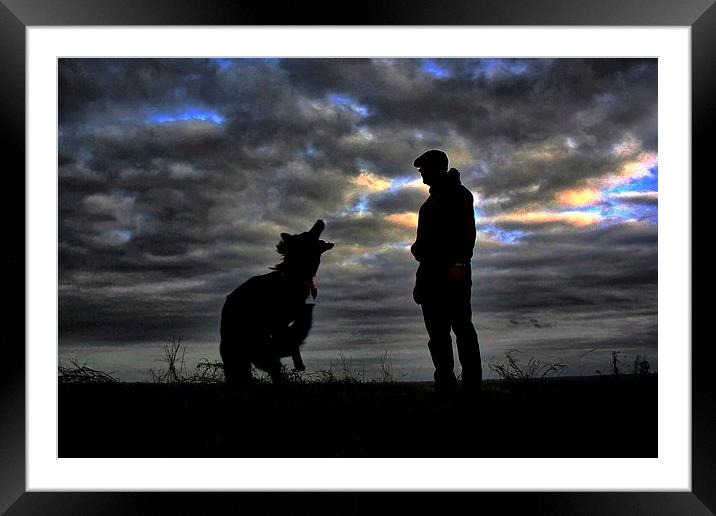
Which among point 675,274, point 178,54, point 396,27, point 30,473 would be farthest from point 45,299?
point 675,274

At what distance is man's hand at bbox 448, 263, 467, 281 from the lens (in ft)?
14.6

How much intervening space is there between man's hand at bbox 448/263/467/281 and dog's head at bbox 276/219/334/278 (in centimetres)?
90

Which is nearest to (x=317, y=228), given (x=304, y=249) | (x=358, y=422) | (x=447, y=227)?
(x=304, y=249)

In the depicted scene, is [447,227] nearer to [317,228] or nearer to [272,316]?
[317,228]

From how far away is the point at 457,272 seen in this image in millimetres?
4469

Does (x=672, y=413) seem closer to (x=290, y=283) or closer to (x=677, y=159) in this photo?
(x=677, y=159)

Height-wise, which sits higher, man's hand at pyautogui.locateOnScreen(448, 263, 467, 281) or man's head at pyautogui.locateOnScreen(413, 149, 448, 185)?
man's head at pyautogui.locateOnScreen(413, 149, 448, 185)

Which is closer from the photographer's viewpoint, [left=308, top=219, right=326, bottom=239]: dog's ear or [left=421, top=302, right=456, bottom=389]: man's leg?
[left=421, top=302, right=456, bottom=389]: man's leg

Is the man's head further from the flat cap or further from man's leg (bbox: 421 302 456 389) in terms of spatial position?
man's leg (bbox: 421 302 456 389)

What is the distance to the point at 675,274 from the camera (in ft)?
11.7

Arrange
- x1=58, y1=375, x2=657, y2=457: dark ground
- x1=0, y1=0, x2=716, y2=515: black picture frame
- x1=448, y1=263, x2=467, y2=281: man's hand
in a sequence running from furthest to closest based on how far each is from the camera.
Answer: x1=448, y1=263, x2=467, y2=281: man's hand, x1=58, y1=375, x2=657, y2=457: dark ground, x1=0, y1=0, x2=716, y2=515: black picture frame

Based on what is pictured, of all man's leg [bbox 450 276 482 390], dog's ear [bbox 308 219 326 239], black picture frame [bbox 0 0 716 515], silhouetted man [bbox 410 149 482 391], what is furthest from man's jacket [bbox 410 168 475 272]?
black picture frame [bbox 0 0 716 515]

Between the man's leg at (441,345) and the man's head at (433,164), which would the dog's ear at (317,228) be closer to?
the man's head at (433,164)

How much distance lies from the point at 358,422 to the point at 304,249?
136 cm
